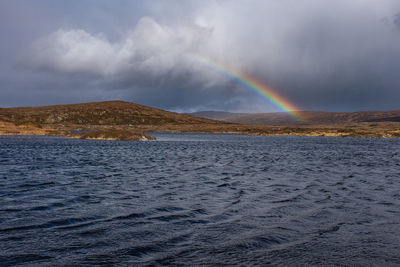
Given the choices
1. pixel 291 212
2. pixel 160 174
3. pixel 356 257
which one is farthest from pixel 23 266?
pixel 160 174

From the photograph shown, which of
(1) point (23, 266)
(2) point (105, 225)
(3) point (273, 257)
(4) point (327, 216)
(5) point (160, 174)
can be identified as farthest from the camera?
(5) point (160, 174)

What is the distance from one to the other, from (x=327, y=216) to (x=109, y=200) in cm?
1036

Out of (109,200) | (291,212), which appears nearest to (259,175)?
(291,212)

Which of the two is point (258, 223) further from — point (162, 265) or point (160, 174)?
point (160, 174)

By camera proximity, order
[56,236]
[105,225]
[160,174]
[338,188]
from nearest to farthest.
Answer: [56,236]
[105,225]
[338,188]
[160,174]

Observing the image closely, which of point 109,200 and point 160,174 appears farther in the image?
point 160,174

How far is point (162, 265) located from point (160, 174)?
18.3 m

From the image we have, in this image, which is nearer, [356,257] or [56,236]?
[356,257]

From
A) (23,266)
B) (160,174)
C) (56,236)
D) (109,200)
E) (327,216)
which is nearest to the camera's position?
(23,266)

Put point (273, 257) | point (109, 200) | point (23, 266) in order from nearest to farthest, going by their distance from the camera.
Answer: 1. point (23, 266)
2. point (273, 257)
3. point (109, 200)

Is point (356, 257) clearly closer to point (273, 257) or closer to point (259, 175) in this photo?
point (273, 257)

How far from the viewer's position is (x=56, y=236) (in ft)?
36.4

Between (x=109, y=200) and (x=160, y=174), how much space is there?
33.8 feet

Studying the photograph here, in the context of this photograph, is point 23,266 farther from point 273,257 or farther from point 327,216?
point 327,216
